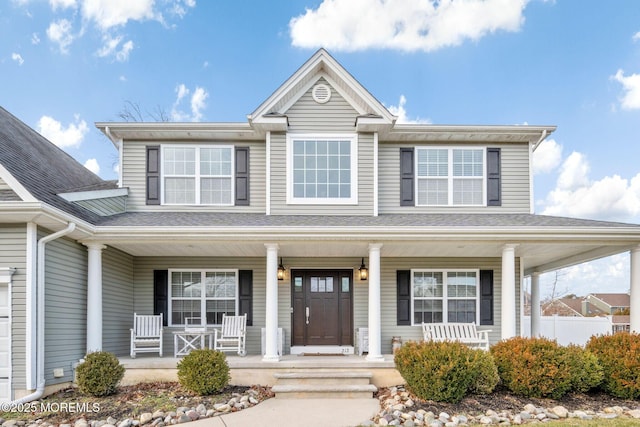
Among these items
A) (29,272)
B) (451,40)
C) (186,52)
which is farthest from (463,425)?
(186,52)

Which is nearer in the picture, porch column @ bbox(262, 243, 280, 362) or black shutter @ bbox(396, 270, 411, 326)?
porch column @ bbox(262, 243, 280, 362)

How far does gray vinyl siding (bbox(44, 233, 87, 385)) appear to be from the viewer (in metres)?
7.19

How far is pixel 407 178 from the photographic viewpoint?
401 inches

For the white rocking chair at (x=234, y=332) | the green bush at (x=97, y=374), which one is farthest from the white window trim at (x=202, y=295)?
the green bush at (x=97, y=374)

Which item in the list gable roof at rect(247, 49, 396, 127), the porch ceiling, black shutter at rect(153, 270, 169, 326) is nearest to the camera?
the porch ceiling

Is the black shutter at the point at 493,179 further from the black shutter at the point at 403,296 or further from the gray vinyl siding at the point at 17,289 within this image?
the gray vinyl siding at the point at 17,289

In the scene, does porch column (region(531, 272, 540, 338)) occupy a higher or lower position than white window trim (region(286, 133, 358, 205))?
lower

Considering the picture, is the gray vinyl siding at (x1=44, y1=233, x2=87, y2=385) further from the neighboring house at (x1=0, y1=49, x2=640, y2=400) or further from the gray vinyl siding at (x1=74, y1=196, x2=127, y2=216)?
the gray vinyl siding at (x1=74, y1=196, x2=127, y2=216)

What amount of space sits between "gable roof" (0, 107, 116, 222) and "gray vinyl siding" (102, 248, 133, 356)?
4.06ft

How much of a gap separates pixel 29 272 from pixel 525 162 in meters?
9.64

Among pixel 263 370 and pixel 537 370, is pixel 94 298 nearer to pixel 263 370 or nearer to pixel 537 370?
pixel 263 370

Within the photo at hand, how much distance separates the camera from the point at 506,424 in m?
5.79

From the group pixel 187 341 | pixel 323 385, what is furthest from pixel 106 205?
pixel 323 385

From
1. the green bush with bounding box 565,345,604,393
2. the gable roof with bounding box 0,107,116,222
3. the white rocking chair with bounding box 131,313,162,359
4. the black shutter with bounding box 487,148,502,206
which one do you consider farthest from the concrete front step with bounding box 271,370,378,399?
the black shutter with bounding box 487,148,502,206
